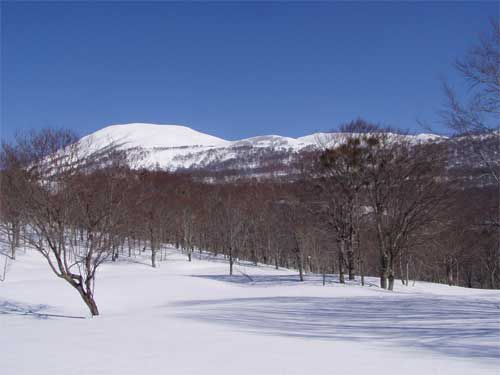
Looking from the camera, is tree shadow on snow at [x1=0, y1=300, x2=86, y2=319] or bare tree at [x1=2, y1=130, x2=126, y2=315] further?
tree shadow on snow at [x1=0, y1=300, x2=86, y2=319]

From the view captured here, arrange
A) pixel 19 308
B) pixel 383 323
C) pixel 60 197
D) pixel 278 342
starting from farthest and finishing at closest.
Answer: pixel 19 308, pixel 60 197, pixel 383 323, pixel 278 342

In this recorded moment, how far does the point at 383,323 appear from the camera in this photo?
9.44 meters

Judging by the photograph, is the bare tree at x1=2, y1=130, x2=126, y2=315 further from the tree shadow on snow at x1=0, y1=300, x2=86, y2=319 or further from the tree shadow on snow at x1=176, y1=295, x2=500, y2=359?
the tree shadow on snow at x1=176, y1=295, x2=500, y2=359

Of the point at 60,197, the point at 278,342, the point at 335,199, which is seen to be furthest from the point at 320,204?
the point at 278,342

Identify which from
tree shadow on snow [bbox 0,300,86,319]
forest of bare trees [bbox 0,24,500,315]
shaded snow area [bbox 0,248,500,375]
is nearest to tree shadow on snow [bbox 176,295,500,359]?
shaded snow area [bbox 0,248,500,375]

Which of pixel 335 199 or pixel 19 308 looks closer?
pixel 19 308

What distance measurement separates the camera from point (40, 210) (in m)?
13.4

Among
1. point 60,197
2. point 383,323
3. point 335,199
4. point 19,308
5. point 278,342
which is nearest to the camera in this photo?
point 278,342

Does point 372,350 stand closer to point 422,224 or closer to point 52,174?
point 52,174

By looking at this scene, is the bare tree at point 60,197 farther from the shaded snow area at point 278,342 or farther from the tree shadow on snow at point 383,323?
the tree shadow on snow at point 383,323

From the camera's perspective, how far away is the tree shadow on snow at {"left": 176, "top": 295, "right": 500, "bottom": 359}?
7.02 metres

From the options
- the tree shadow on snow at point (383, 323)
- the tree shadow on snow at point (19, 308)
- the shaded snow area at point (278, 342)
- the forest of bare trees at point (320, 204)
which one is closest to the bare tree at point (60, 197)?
the forest of bare trees at point (320, 204)

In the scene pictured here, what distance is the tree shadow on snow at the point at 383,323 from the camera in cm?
702

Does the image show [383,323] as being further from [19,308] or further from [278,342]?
[19,308]
